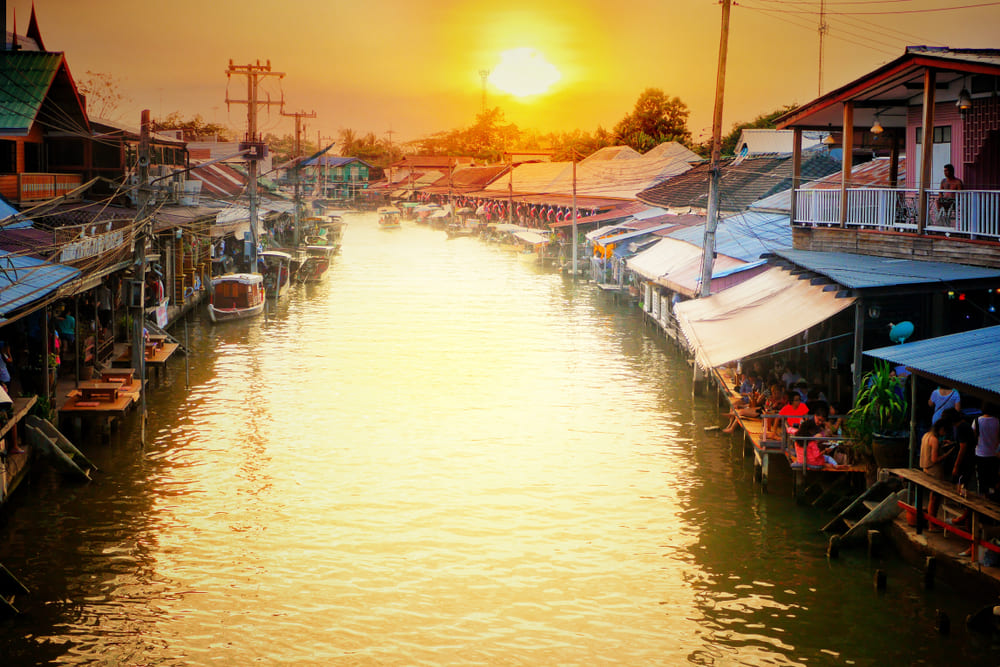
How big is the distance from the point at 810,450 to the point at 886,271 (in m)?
3.14

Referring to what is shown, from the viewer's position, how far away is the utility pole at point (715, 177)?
944 inches

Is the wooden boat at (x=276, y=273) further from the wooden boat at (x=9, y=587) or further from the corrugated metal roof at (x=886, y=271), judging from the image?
the wooden boat at (x=9, y=587)

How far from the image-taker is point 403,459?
733 inches

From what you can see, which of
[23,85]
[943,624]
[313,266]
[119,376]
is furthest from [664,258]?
[313,266]

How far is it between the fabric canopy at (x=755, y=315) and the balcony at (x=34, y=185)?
15.6 meters

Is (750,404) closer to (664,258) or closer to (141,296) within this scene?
(141,296)

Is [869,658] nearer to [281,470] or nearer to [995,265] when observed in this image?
[995,265]

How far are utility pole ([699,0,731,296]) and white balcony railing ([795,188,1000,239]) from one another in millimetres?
2914

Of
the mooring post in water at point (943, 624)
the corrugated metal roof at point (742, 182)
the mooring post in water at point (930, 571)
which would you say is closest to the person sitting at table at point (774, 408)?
the mooring post in water at point (930, 571)

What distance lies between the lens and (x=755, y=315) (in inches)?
708

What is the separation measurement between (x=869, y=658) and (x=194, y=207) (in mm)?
32263

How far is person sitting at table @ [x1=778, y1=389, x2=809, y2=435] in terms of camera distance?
15875 mm

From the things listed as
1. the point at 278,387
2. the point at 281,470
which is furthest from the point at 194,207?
the point at 281,470

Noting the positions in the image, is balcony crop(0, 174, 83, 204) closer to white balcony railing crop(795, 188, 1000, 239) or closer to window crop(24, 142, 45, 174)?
window crop(24, 142, 45, 174)
